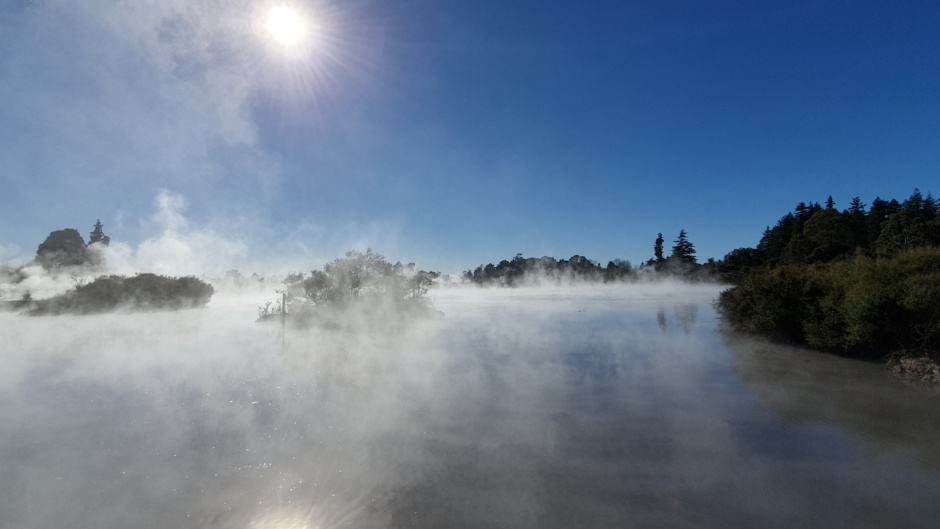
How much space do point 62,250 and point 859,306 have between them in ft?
98.3

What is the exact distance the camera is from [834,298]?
31.9 feet

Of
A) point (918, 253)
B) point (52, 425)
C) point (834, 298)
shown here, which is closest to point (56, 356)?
point (52, 425)

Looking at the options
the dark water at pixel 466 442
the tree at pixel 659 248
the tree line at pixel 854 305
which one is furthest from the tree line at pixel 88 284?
the tree at pixel 659 248

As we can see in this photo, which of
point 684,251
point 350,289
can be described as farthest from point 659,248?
point 350,289

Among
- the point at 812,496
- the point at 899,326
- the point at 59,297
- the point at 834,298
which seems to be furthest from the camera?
the point at 59,297

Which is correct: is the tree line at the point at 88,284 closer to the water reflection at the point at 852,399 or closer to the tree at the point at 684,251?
the water reflection at the point at 852,399

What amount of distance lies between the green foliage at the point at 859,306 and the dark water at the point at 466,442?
90cm

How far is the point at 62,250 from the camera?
782 inches

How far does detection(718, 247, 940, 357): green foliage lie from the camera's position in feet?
26.3

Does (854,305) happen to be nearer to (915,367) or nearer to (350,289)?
(915,367)

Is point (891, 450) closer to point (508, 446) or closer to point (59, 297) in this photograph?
point (508, 446)

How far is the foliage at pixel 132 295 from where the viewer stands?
18.6 metres

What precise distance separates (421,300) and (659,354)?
1182 cm

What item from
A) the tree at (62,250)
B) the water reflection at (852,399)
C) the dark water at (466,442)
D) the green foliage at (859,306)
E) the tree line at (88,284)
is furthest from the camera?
the tree at (62,250)
